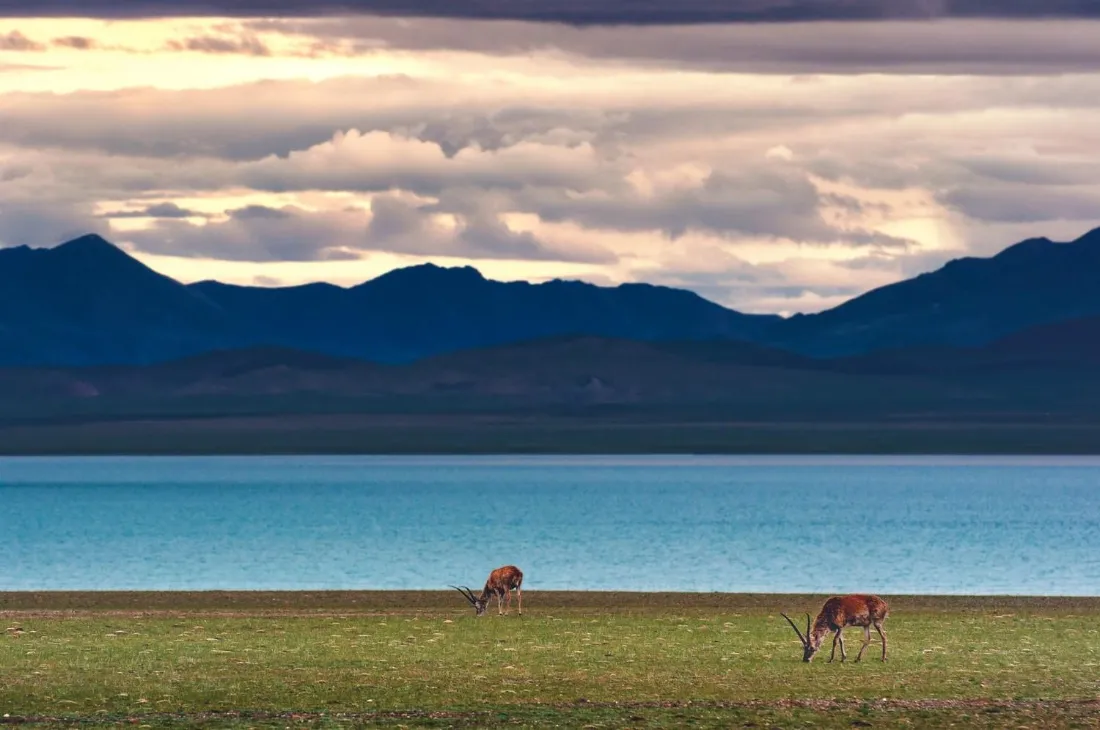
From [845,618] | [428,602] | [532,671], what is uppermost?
[428,602]

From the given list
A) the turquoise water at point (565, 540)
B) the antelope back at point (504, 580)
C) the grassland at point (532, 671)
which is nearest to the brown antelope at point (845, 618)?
the grassland at point (532, 671)

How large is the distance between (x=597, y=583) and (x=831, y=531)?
46386 mm

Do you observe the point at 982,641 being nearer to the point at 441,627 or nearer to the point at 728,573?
the point at 441,627

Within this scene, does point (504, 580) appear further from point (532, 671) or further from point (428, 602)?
point (532, 671)

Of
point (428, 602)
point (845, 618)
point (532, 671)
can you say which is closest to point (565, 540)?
point (428, 602)

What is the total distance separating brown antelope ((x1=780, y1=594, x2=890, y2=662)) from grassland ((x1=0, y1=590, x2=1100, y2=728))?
0.39 metres

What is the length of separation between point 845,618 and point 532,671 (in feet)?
15.6

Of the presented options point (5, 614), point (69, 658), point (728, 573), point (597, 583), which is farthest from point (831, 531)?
point (69, 658)

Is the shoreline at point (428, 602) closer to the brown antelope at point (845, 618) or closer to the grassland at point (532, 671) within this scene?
the grassland at point (532, 671)

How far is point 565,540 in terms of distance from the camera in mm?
97812

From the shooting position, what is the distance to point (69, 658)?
28.6 m

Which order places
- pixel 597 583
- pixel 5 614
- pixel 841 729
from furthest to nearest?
1. pixel 597 583
2. pixel 5 614
3. pixel 841 729

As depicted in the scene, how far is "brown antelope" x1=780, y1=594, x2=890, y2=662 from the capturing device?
28.5 metres

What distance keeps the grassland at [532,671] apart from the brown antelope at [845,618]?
39 centimetres
